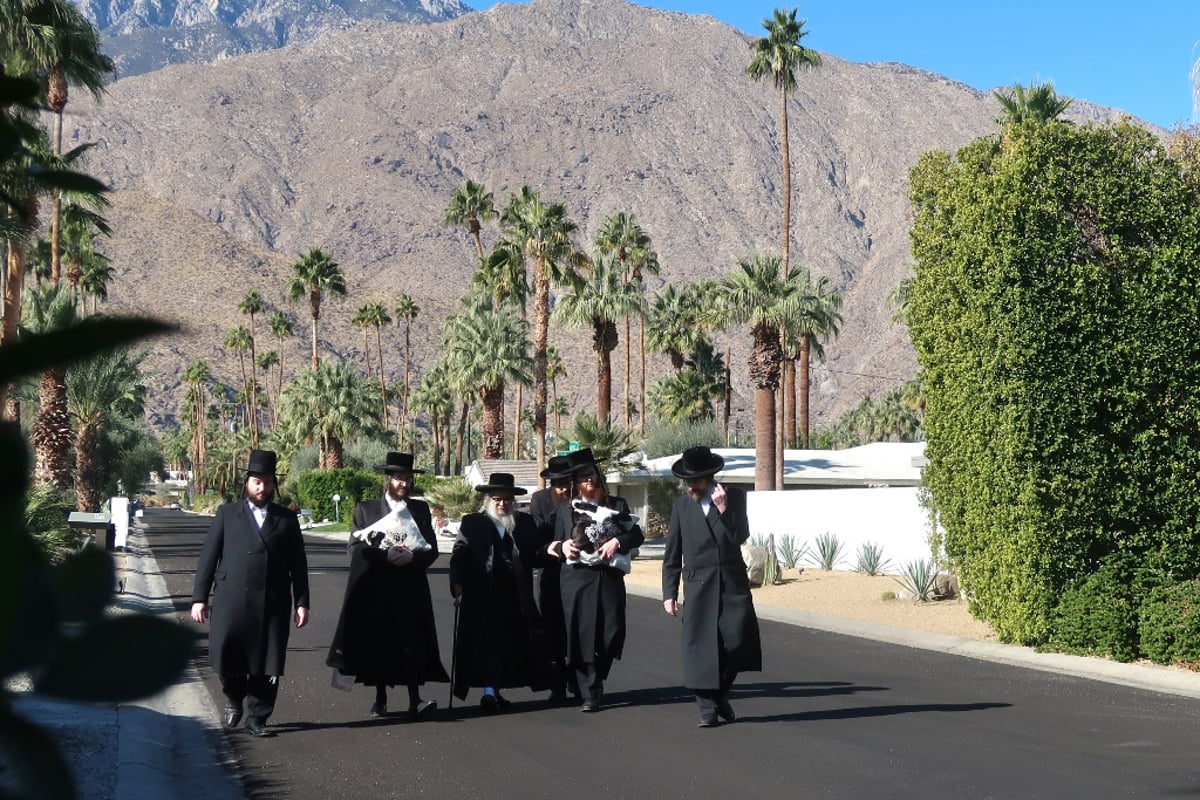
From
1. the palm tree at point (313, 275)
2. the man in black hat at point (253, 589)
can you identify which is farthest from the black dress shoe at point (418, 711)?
the palm tree at point (313, 275)

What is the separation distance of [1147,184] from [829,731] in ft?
27.1

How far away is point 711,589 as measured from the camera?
37.3ft

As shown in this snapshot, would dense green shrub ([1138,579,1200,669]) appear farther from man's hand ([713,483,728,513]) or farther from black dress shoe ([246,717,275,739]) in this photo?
black dress shoe ([246,717,275,739])

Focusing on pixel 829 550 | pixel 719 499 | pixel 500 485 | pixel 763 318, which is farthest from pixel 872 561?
pixel 719 499

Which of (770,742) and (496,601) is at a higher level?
(496,601)

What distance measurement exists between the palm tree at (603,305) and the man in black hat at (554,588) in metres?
47.4

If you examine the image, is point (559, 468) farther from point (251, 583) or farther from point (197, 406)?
point (197, 406)

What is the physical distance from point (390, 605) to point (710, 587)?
2404 mm

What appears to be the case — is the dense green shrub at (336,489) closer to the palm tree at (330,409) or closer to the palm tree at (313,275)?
the palm tree at (330,409)

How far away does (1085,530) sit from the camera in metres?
16.3

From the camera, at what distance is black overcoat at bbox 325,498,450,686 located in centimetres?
1138

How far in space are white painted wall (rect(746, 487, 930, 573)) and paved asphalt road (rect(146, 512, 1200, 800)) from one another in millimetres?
15070

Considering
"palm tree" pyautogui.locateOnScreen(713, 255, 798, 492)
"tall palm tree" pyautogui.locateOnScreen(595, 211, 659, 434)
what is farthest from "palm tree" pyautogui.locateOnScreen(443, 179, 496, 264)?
"palm tree" pyautogui.locateOnScreen(713, 255, 798, 492)

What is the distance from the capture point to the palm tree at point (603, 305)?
2409 inches
